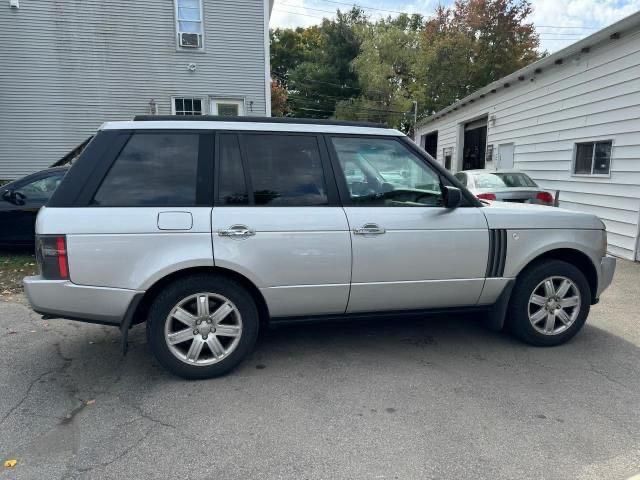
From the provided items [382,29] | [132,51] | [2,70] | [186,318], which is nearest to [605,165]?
[186,318]

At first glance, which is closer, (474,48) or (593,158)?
(593,158)

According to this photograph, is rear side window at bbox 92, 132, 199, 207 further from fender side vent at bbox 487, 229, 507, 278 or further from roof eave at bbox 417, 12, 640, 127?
roof eave at bbox 417, 12, 640, 127

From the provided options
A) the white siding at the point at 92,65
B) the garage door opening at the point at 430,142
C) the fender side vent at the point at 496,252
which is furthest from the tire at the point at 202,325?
the garage door opening at the point at 430,142

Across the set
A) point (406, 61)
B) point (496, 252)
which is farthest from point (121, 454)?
point (406, 61)

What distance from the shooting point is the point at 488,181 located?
8.91m

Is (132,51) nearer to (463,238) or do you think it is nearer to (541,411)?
(463,238)

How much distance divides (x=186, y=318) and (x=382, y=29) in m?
36.4

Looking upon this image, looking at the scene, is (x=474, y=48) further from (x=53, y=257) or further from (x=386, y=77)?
(x=53, y=257)

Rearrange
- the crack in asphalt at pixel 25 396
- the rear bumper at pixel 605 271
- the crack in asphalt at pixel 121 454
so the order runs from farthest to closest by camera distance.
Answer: the rear bumper at pixel 605 271
the crack in asphalt at pixel 25 396
the crack in asphalt at pixel 121 454

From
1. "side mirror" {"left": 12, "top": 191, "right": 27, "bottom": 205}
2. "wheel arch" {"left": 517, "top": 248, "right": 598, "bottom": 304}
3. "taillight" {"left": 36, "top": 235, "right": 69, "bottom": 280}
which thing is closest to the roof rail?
"taillight" {"left": 36, "top": 235, "right": 69, "bottom": 280}

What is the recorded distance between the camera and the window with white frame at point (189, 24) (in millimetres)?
13508

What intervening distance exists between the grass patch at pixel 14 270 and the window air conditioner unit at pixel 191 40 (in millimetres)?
8829

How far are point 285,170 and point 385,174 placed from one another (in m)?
0.84

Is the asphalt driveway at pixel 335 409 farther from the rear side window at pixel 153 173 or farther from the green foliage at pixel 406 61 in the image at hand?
the green foliage at pixel 406 61
